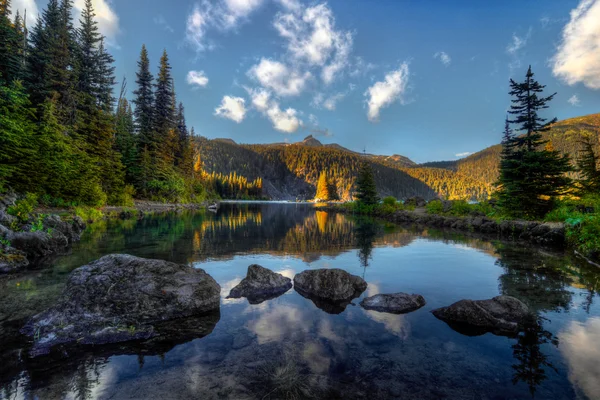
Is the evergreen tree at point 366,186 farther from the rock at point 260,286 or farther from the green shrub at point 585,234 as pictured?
the rock at point 260,286

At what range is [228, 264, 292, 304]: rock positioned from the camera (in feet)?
28.7

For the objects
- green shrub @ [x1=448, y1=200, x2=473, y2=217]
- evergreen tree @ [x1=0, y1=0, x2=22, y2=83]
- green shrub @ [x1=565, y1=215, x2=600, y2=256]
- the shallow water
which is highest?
evergreen tree @ [x1=0, y1=0, x2=22, y2=83]

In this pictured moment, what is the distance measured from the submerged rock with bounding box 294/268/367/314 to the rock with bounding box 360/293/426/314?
69cm

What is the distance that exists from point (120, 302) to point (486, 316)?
30.1 feet

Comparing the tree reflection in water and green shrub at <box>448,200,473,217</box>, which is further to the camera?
green shrub at <box>448,200,473,217</box>

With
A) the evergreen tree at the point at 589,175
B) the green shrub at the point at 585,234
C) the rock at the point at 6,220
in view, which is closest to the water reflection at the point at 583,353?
the green shrub at the point at 585,234

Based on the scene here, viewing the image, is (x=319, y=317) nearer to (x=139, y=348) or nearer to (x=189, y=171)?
(x=139, y=348)

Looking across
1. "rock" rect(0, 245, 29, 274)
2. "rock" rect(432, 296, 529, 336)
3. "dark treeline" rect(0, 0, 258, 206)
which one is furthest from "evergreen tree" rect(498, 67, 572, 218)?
"dark treeline" rect(0, 0, 258, 206)

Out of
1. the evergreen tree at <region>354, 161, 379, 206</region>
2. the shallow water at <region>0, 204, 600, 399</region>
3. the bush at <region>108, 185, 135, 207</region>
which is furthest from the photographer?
the evergreen tree at <region>354, 161, 379, 206</region>

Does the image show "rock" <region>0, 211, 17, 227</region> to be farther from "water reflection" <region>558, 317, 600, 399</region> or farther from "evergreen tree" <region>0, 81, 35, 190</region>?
"water reflection" <region>558, 317, 600, 399</region>

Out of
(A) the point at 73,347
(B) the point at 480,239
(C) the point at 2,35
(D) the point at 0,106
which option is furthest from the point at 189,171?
(A) the point at 73,347

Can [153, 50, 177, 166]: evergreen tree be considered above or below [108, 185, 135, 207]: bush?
above

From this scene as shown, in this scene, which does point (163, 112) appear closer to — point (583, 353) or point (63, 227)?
point (63, 227)

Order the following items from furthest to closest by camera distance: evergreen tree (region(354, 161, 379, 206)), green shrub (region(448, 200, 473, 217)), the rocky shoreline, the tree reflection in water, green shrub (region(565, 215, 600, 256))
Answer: evergreen tree (region(354, 161, 379, 206)) → green shrub (region(448, 200, 473, 217)) → the rocky shoreline → green shrub (region(565, 215, 600, 256)) → the tree reflection in water
